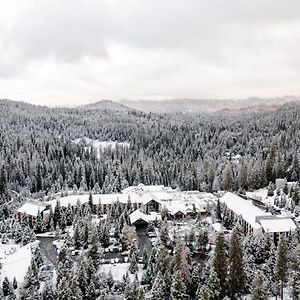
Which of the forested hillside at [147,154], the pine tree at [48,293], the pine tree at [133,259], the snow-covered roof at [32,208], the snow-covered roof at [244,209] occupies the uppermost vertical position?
the forested hillside at [147,154]

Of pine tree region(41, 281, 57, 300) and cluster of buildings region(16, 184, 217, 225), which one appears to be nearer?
pine tree region(41, 281, 57, 300)

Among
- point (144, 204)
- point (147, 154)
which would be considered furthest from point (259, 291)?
point (147, 154)

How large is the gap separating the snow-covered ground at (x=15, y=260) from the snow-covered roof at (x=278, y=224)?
85.2ft

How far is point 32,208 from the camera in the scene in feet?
191

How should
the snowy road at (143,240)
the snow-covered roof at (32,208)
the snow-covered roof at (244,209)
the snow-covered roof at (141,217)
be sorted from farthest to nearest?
the snow-covered roof at (32,208) → the snow-covered roof at (141,217) → the snow-covered roof at (244,209) → the snowy road at (143,240)

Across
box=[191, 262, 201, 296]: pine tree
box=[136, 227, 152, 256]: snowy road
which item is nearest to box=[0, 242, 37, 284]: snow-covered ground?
box=[136, 227, 152, 256]: snowy road

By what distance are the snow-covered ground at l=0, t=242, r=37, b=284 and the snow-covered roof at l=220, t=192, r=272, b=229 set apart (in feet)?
83.2

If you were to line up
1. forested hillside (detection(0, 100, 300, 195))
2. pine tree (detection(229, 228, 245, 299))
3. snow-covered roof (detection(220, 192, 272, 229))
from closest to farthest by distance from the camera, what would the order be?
pine tree (detection(229, 228, 245, 299)), snow-covered roof (detection(220, 192, 272, 229)), forested hillside (detection(0, 100, 300, 195))

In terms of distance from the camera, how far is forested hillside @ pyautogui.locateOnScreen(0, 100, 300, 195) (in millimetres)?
77000

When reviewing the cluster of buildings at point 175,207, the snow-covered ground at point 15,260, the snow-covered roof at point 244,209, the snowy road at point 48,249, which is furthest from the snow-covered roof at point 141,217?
the snow-covered ground at point 15,260

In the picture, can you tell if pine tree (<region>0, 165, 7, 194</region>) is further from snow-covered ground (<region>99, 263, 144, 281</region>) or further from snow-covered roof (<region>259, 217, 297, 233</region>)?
snow-covered roof (<region>259, 217, 297, 233</region>)

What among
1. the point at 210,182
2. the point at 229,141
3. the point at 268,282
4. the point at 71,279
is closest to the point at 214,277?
the point at 268,282

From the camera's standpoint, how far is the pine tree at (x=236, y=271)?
33.9 m

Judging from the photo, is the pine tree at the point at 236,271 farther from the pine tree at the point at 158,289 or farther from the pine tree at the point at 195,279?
the pine tree at the point at 158,289
